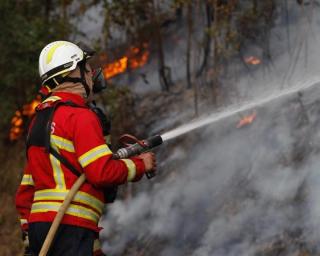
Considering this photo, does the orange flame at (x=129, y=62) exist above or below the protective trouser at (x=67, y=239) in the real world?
below

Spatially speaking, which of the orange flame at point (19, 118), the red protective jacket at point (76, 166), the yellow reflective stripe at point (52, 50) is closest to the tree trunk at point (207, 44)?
the orange flame at point (19, 118)

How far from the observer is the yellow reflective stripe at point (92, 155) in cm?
374

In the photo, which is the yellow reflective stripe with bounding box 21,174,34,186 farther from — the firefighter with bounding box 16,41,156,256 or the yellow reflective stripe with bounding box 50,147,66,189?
the yellow reflective stripe with bounding box 50,147,66,189

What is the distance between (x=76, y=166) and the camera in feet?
12.6

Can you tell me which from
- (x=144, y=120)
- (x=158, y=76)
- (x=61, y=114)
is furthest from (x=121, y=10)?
(x=61, y=114)

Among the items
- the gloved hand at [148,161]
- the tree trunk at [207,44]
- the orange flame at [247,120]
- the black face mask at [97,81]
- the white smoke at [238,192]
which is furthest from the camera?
the tree trunk at [207,44]

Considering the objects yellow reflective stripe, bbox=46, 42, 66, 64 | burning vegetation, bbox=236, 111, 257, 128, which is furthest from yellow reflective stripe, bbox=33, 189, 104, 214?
burning vegetation, bbox=236, 111, 257, 128

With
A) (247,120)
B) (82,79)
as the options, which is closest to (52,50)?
(82,79)

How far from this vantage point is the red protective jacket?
375cm

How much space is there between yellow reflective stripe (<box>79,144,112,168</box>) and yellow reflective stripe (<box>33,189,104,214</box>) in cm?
23

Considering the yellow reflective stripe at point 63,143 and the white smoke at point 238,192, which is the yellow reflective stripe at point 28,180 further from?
the white smoke at point 238,192

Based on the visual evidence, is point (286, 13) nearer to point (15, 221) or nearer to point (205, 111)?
point (205, 111)

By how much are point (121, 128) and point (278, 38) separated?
2601 millimetres

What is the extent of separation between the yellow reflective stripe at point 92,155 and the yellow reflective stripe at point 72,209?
0.30 metres
